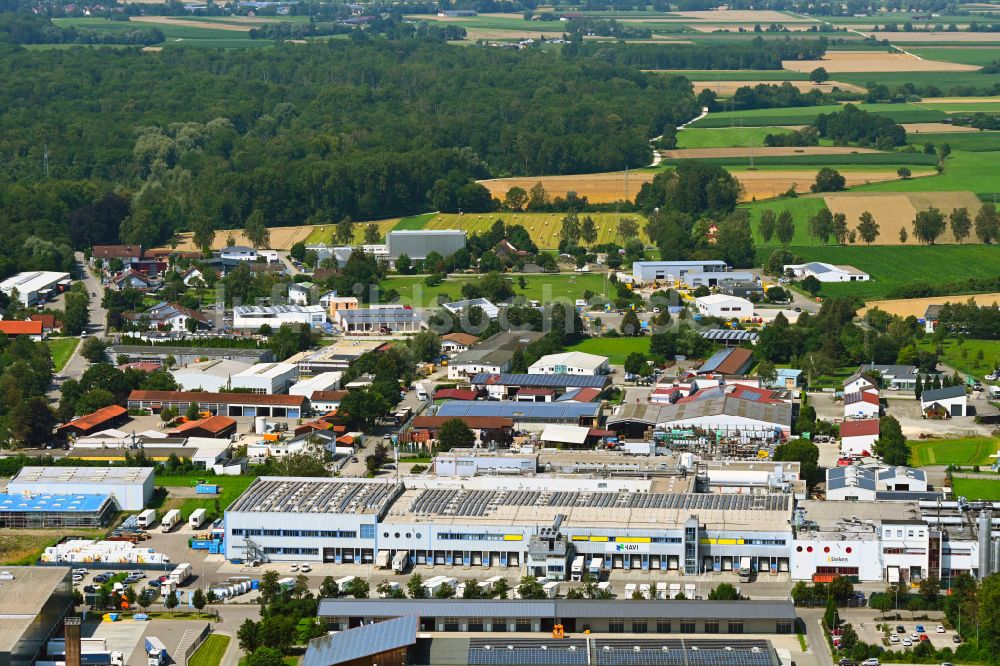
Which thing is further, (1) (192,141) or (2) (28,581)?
(1) (192,141)

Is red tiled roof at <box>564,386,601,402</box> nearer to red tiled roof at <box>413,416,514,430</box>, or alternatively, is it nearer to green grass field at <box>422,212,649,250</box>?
red tiled roof at <box>413,416,514,430</box>

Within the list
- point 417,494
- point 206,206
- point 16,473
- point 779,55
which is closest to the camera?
point 417,494

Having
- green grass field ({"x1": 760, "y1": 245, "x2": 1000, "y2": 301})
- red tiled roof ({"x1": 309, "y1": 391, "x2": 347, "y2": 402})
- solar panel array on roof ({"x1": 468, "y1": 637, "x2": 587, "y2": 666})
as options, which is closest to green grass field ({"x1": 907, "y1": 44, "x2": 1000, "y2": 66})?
green grass field ({"x1": 760, "y1": 245, "x2": 1000, "y2": 301})

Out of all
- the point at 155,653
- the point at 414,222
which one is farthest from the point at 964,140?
the point at 155,653

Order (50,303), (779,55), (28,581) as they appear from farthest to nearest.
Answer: (779,55) → (50,303) → (28,581)

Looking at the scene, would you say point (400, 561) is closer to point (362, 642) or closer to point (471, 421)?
point (362, 642)

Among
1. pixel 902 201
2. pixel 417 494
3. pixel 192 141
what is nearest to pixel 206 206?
pixel 192 141

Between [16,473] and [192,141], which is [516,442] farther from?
[192,141]
